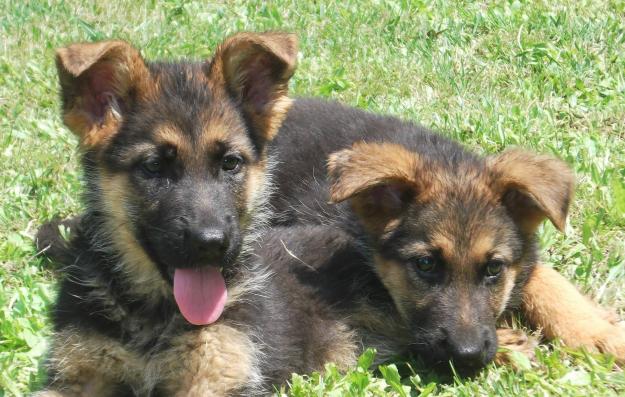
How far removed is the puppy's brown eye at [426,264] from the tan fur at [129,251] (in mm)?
1375

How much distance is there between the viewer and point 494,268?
5129mm

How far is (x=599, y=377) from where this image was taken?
4805 mm

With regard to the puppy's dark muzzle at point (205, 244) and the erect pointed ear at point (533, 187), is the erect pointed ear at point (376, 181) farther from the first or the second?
the puppy's dark muzzle at point (205, 244)

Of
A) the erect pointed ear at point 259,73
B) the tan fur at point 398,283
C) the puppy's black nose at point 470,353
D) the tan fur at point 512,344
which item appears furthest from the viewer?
the tan fur at point 398,283

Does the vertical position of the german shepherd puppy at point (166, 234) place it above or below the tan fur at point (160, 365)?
above

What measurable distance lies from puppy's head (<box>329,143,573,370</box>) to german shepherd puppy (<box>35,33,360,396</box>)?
2.37 ft

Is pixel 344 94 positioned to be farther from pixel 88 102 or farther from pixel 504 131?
pixel 88 102

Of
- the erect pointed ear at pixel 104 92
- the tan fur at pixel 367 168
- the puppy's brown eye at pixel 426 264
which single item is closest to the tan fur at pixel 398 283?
the puppy's brown eye at pixel 426 264

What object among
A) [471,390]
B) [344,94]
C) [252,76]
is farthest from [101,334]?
[344,94]

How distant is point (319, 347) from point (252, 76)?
155 cm

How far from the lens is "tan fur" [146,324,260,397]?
4531mm

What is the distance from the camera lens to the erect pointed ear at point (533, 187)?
5027mm

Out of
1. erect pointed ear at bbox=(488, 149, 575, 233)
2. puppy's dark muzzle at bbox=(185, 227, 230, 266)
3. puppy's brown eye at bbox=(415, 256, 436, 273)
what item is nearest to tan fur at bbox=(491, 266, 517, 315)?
erect pointed ear at bbox=(488, 149, 575, 233)

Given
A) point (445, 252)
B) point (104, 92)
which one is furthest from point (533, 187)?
point (104, 92)
